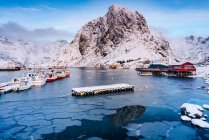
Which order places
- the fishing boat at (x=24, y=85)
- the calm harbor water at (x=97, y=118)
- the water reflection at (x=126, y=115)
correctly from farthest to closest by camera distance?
the fishing boat at (x=24, y=85)
the water reflection at (x=126, y=115)
the calm harbor water at (x=97, y=118)

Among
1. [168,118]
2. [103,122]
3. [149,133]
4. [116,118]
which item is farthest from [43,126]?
[168,118]

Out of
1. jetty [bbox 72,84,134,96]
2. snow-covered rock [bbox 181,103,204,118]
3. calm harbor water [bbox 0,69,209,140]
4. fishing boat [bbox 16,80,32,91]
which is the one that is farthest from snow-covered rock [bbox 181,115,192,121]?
fishing boat [bbox 16,80,32,91]

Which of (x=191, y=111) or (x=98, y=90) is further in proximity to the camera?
(x=98, y=90)

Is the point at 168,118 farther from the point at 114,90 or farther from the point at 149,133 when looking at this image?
the point at 114,90

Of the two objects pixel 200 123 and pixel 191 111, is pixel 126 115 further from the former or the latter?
pixel 200 123

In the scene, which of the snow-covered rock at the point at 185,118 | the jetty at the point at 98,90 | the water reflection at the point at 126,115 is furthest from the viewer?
the jetty at the point at 98,90

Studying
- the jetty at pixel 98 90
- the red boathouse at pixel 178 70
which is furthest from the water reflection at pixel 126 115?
Result: the red boathouse at pixel 178 70

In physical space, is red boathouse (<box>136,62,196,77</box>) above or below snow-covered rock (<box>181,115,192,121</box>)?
above

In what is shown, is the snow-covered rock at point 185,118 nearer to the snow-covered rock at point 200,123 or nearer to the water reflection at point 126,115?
the snow-covered rock at point 200,123

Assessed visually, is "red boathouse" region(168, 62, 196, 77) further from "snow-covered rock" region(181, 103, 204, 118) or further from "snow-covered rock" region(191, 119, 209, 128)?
"snow-covered rock" region(191, 119, 209, 128)

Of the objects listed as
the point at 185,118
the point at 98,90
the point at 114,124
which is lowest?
the point at 114,124

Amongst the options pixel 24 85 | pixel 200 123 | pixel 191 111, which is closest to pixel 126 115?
pixel 191 111

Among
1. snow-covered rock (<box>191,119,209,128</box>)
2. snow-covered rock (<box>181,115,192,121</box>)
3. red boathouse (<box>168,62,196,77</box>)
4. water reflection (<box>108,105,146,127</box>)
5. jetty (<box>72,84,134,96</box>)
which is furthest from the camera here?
red boathouse (<box>168,62,196,77</box>)
